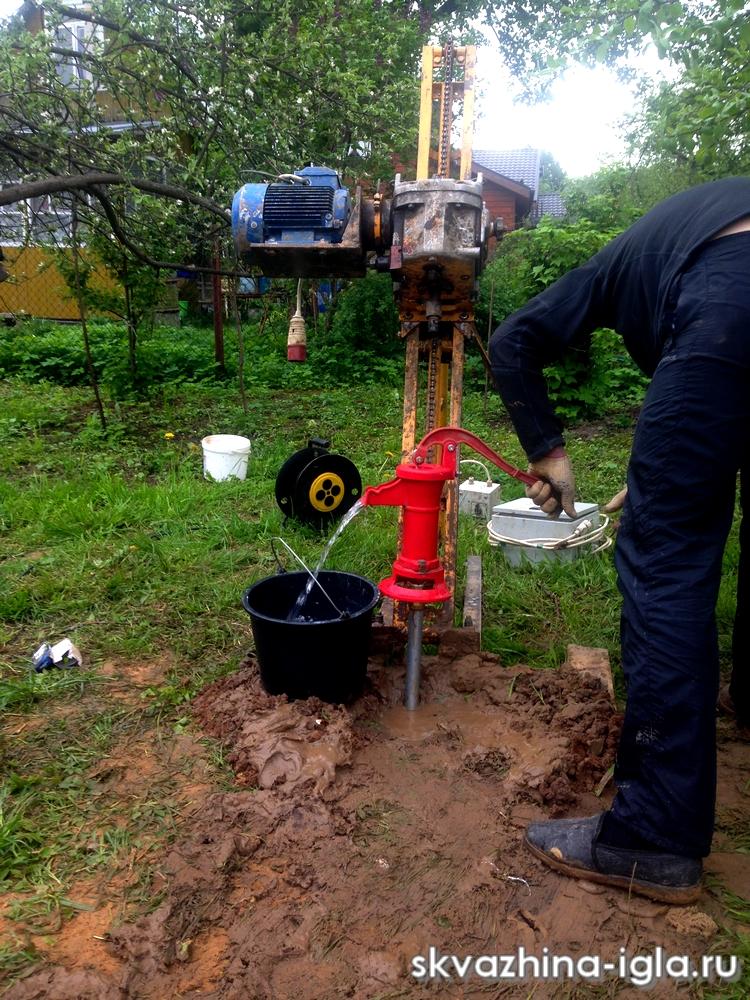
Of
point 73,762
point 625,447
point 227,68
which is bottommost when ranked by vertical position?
point 73,762

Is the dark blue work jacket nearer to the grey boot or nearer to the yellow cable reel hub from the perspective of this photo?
the grey boot

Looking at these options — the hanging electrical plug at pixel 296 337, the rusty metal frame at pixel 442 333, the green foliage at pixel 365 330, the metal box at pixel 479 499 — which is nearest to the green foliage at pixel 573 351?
the green foliage at pixel 365 330

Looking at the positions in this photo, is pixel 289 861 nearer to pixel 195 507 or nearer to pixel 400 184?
pixel 400 184

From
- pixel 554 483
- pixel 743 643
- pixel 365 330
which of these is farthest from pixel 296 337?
pixel 365 330

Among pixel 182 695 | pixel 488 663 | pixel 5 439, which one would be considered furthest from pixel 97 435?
pixel 488 663

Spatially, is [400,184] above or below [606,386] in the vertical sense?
above

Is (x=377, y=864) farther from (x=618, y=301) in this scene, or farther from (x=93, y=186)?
(x=93, y=186)

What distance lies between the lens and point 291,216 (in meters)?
2.70

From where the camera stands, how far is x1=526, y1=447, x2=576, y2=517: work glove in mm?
2299

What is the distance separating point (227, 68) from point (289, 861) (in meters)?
5.86

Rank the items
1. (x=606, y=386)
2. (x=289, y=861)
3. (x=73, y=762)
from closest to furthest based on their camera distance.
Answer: (x=289, y=861)
(x=73, y=762)
(x=606, y=386)

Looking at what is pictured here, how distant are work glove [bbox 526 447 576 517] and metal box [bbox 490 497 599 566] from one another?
1.74 meters

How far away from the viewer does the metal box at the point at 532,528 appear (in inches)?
161

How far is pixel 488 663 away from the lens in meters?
2.94
